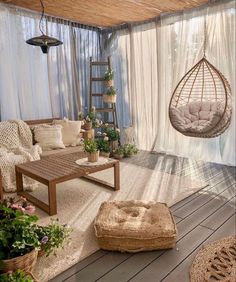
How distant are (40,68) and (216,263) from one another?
3866 millimetres

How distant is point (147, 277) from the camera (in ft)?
5.83

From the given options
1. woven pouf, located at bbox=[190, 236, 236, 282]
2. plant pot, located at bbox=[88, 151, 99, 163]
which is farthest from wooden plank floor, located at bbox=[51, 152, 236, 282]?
plant pot, located at bbox=[88, 151, 99, 163]

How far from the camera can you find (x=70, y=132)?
13.7ft

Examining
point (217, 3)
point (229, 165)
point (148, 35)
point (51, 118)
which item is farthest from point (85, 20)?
point (229, 165)

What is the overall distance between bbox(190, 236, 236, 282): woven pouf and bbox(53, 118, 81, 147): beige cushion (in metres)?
2.62

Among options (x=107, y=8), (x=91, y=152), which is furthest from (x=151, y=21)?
(x=91, y=152)

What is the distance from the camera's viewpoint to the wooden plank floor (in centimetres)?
179

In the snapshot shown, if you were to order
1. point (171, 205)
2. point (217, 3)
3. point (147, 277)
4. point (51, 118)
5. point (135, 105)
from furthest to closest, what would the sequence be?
point (135, 105) < point (51, 118) < point (217, 3) < point (171, 205) < point (147, 277)

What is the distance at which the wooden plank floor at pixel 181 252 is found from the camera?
5.88 ft

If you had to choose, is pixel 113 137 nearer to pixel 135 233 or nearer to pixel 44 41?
pixel 44 41

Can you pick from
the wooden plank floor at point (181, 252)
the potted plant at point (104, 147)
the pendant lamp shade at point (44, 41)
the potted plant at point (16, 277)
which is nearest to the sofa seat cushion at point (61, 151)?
the potted plant at point (104, 147)

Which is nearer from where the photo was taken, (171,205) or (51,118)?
(171,205)

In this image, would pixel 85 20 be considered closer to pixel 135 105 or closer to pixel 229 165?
pixel 135 105

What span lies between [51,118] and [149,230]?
3.18 meters
